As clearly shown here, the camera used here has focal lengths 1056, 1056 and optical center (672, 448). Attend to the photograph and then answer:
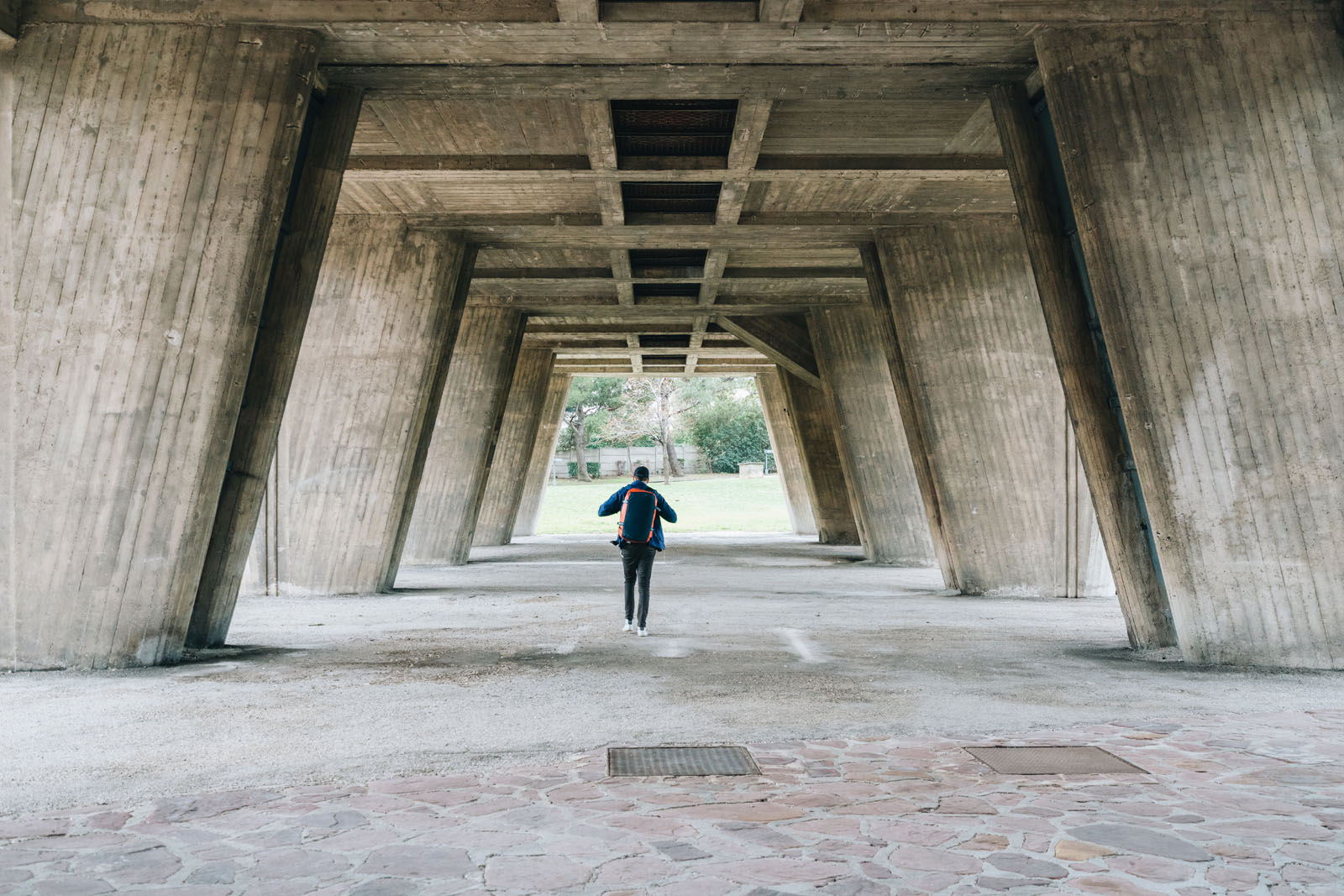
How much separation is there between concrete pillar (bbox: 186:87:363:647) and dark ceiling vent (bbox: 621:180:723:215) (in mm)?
4970

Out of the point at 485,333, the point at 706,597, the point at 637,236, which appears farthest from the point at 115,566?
the point at 485,333

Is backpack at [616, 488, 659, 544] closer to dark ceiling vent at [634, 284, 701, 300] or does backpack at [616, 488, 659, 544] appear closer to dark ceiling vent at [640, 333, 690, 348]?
dark ceiling vent at [634, 284, 701, 300]

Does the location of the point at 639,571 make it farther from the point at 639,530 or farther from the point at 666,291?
the point at 666,291

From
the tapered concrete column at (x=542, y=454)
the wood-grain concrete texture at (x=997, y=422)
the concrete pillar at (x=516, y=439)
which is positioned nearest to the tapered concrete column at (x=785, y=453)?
the tapered concrete column at (x=542, y=454)

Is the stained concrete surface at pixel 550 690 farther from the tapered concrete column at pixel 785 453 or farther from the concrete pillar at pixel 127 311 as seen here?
the tapered concrete column at pixel 785 453

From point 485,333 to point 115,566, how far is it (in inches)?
602

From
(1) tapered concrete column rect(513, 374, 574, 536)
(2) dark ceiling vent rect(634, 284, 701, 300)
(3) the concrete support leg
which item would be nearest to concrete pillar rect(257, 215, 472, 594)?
(2) dark ceiling vent rect(634, 284, 701, 300)

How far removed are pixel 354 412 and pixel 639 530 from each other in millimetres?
6997

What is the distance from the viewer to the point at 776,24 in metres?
9.16

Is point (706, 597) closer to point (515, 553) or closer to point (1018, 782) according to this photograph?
point (1018, 782)

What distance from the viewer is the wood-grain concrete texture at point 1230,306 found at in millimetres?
8492

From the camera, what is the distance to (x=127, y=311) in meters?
8.62

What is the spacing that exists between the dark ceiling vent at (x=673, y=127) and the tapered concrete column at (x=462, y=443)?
1056 centimetres

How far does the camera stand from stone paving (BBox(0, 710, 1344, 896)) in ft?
11.9
